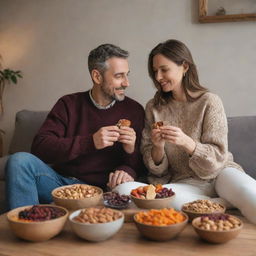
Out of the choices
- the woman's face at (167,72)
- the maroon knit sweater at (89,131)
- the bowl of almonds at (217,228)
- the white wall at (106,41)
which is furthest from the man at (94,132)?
the bowl of almonds at (217,228)

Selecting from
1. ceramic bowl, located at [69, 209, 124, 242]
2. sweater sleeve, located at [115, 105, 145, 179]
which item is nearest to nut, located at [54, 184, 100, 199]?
ceramic bowl, located at [69, 209, 124, 242]

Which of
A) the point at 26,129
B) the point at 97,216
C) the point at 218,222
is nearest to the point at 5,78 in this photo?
the point at 26,129

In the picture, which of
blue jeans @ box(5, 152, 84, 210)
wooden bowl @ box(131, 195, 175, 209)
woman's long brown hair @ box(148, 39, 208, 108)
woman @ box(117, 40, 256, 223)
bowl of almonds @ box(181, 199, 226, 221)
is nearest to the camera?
bowl of almonds @ box(181, 199, 226, 221)

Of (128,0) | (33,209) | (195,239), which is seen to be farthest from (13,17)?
(195,239)

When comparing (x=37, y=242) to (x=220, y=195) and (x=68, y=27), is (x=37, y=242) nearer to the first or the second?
(x=220, y=195)

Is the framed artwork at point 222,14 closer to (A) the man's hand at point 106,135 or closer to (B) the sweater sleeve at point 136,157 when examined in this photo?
(B) the sweater sleeve at point 136,157

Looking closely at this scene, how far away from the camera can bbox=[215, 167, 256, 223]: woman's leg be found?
171 centimetres

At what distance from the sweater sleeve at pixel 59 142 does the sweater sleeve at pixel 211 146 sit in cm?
61

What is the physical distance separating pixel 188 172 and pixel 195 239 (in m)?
0.84

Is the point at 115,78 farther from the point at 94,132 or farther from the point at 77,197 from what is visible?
the point at 77,197

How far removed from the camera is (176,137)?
200 centimetres

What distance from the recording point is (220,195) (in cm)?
204

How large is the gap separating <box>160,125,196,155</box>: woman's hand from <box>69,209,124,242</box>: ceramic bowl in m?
0.69

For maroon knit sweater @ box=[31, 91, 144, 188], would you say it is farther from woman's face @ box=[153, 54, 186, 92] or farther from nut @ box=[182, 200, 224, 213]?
nut @ box=[182, 200, 224, 213]
